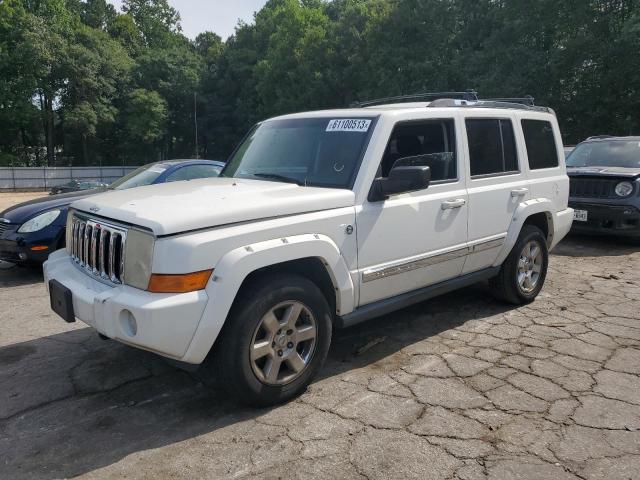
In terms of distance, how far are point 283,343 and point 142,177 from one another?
496 cm

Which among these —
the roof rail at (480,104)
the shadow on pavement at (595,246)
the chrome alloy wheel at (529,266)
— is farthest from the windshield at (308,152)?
the shadow on pavement at (595,246)

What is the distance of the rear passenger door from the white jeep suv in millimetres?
17

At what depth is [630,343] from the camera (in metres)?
4.47

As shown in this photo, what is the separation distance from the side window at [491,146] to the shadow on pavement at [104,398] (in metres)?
1.45

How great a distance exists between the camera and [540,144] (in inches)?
216

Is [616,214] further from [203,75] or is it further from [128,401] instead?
[203,75]

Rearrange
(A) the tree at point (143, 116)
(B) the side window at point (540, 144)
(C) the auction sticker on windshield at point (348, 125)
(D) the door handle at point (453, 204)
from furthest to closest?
(A) the tree at point (143, 116) < (B) the side window at point (540, 144) < (D) the door handle at point (453, 204) < (C) the auction sticker on windshield at point (348, 125)

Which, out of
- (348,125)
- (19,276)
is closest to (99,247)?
(348,125)

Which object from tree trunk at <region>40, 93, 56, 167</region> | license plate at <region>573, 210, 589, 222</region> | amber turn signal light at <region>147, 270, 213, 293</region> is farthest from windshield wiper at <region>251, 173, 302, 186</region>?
tree trunk at <region>40, 93, 56, 167</region>

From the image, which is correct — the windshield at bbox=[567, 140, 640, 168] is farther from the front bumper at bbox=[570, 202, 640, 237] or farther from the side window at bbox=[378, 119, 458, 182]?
the side window at bbox=[378, 119, 458, 182]

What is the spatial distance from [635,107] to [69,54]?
41.8 m

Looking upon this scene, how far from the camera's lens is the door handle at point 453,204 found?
14.0 feet

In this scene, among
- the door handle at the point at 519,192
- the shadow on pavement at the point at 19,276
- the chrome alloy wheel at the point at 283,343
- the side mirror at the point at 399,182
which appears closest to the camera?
the chrome alloy wheel at the point at 283,343

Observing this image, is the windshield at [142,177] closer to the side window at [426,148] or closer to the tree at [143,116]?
the side window at [426,148]
